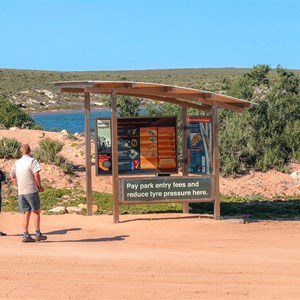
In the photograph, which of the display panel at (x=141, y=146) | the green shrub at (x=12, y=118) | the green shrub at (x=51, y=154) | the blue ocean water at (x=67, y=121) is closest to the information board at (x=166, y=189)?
the display panel at (x=141, y=146)

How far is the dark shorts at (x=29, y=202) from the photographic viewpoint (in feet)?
43.1

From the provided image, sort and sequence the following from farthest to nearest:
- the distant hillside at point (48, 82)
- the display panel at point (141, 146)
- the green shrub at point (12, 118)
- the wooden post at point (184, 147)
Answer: the distant hillside at point (48, 82)
the green shrub at point (12, 118)
the wooden post at point (184, 147)
the display panel at point (141, 146)

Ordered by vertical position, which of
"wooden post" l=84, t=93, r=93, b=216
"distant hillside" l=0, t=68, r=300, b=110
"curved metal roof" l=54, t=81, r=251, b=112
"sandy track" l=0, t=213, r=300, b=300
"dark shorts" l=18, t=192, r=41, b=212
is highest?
"distant hillside" l=0, t=68, r=300, b=110

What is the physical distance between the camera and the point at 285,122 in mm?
24641

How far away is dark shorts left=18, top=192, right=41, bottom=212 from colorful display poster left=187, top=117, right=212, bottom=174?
4.16m

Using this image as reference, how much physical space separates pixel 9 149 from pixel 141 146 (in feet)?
19.3

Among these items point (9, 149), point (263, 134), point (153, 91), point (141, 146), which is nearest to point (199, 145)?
point (141, 146)

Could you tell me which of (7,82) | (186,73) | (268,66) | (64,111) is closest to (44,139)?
(268,66)

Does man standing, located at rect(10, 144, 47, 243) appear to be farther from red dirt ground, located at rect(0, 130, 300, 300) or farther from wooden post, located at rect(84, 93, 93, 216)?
wooden post, located at rect(84, 93, 93, 216)

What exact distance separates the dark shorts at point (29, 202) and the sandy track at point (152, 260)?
575mm

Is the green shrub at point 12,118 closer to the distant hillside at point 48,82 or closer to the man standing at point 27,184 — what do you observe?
the man standing at point 27,184

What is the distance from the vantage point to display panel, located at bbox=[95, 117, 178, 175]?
1631cm

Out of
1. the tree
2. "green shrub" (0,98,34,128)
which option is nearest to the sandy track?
the tree

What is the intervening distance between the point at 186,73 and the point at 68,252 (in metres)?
108
